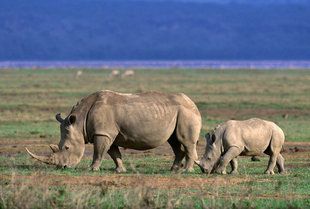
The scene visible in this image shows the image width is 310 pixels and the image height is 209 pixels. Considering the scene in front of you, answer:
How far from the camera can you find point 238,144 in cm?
1502

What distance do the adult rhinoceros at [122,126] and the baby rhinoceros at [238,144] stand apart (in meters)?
0.56

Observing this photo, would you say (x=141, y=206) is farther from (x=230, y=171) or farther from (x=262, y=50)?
(x=262, y=50)

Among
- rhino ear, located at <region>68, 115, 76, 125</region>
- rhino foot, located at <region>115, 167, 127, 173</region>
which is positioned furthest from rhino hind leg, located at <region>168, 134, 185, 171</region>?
rhino ear, located at <region>68, 115, 76, 125</region>

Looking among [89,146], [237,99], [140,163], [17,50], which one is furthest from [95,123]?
[17,50]

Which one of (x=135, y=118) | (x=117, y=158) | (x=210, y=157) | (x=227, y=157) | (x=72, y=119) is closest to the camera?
(x=227, y=157)

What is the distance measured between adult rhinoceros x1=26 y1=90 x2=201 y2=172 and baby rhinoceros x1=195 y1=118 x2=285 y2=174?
563 millimetres

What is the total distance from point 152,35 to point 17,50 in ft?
105

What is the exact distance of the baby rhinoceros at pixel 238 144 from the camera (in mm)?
14906

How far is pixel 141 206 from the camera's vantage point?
11.1m

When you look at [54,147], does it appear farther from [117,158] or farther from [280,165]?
[280,165]

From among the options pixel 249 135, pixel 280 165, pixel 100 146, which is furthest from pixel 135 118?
pixel 280 165

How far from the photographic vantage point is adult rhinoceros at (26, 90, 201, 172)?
49.3 feet

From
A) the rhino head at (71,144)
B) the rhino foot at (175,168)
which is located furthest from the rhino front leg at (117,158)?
the rhino foot at (175,168)

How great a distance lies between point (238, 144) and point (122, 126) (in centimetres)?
223
